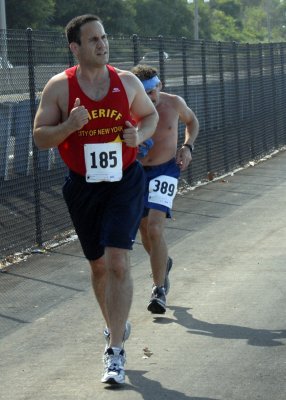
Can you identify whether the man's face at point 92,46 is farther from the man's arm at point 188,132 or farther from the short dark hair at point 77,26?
the man's arm at point 188,132

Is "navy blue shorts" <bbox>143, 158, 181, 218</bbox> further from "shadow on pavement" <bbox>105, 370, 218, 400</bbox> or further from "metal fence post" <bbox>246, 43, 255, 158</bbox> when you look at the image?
"metal fence post" <bbox>246, 43, 255, 158</bbox>

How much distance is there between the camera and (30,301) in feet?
31.7

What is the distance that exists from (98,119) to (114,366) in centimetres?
147

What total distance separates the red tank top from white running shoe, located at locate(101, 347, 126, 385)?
3.66 feet

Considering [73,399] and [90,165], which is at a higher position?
[90,165]

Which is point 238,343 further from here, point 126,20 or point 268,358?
point 126,20

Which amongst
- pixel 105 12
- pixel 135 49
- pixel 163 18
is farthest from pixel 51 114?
pixel 163 18

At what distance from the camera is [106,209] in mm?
7191

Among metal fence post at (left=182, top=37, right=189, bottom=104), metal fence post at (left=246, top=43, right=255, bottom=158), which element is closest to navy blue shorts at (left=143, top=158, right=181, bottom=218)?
metal fence post at (left=182, top=37, right=189, bottom=104)

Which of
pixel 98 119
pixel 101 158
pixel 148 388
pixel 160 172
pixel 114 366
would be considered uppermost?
pixel 98 119

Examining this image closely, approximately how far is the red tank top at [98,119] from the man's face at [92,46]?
122 mm

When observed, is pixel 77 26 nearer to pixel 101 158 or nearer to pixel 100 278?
pixel 101 158

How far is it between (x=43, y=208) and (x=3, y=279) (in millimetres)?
2387

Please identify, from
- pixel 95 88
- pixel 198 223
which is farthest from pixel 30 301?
pixel 198 223
